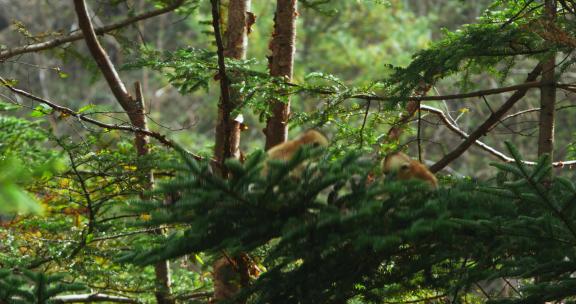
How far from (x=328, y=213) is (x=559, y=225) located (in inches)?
34.2

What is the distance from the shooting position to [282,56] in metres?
5.22

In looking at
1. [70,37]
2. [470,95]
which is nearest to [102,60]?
[70,37]

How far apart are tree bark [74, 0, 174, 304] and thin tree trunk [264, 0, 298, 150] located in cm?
87

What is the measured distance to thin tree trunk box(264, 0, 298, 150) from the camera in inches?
200

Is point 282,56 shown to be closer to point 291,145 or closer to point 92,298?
point 291,145

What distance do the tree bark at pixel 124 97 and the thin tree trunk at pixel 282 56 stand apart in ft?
2.85

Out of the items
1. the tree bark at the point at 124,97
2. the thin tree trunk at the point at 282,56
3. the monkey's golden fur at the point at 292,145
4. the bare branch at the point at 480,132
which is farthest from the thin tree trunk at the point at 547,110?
the tree bark at the point at 124,97

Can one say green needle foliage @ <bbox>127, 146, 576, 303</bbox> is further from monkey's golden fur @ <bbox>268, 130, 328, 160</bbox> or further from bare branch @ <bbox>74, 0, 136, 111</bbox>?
bare branch @ <bbox>74, 0, 136, 111</bbox>

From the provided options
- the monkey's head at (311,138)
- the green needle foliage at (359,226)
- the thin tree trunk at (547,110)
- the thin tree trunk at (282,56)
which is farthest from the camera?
the thin tree trunk at (282,56)

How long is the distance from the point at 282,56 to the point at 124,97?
1164 millimetres

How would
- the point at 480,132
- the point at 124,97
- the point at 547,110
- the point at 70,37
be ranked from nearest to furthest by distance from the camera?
the point at 547,110
the point at 480,132
the point at 124,97
the point at 70,37

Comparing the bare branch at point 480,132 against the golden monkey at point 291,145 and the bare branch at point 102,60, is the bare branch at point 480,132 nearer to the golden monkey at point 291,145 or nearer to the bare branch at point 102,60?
the golden monkey at point 291,145

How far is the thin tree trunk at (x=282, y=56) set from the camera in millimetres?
5070

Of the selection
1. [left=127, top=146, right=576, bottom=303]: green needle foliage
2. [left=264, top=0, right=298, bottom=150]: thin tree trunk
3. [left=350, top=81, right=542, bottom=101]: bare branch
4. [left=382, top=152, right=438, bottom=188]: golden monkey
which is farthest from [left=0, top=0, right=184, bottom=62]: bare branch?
[left=127, top=146, right=576, bottom=303]: green needle foliage
